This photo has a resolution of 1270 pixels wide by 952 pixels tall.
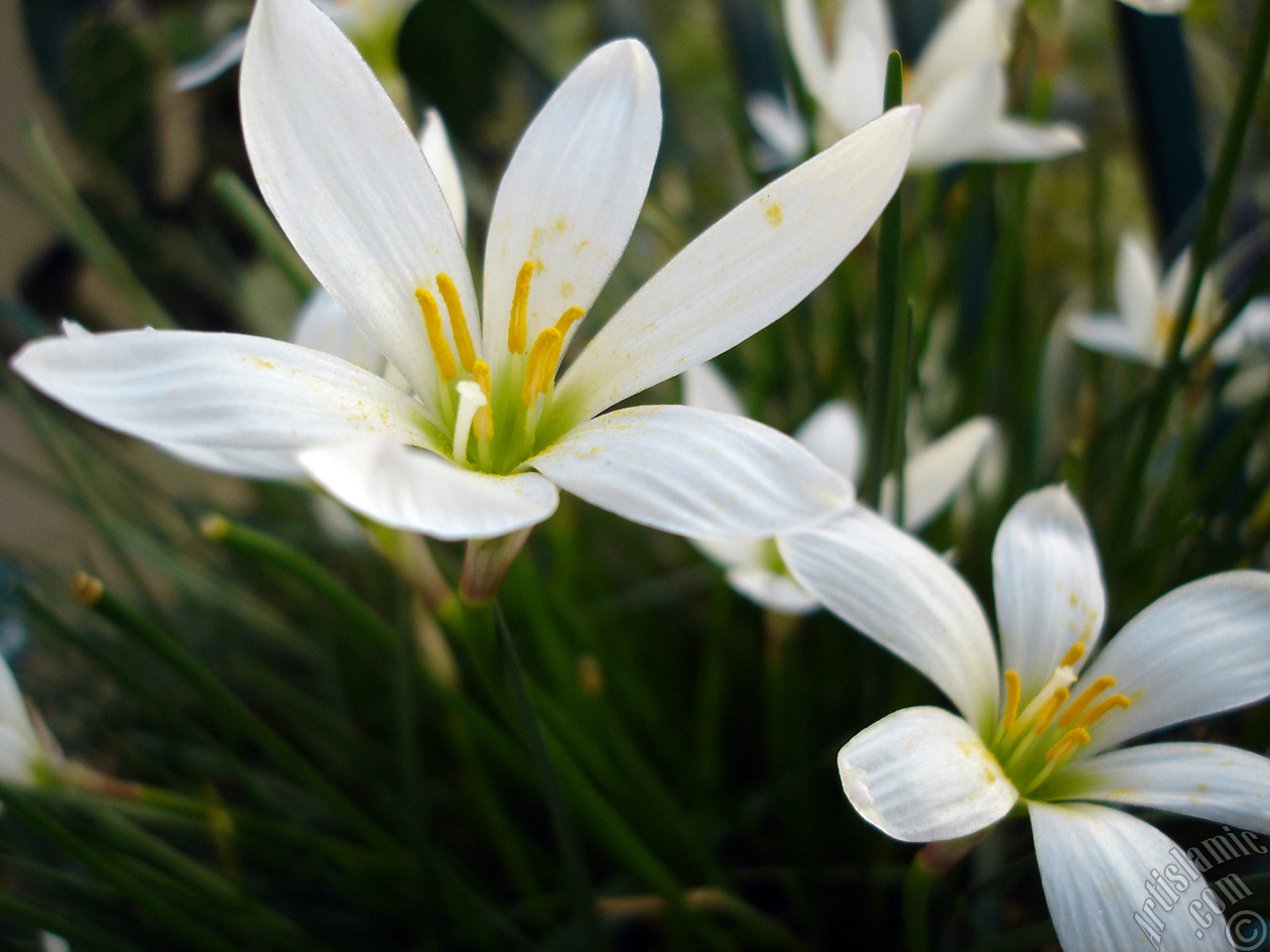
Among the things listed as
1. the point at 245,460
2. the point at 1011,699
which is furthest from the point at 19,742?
the point at 1011,699

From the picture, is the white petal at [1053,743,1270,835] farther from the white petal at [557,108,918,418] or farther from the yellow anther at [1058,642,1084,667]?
the white petal at [557,108,918,418]

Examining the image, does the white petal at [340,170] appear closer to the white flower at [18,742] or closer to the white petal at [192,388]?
the white petal at [192,388]

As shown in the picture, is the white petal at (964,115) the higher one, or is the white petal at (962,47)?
the white petal at (962,47)

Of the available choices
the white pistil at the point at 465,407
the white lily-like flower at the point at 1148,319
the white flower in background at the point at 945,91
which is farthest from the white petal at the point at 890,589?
the white lily-like flower at the point at 1148,319

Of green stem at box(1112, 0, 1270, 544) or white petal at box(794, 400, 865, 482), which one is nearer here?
green stem at box(1112, 0, 1270, 544)

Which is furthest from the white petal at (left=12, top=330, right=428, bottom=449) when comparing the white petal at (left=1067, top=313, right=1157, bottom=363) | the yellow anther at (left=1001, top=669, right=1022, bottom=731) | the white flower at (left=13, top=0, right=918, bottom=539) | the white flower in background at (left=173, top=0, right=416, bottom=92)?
the white petal at (left=1067, top=313, right=1157, bottom=363)

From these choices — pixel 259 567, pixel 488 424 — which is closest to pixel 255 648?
pixel 259 567
